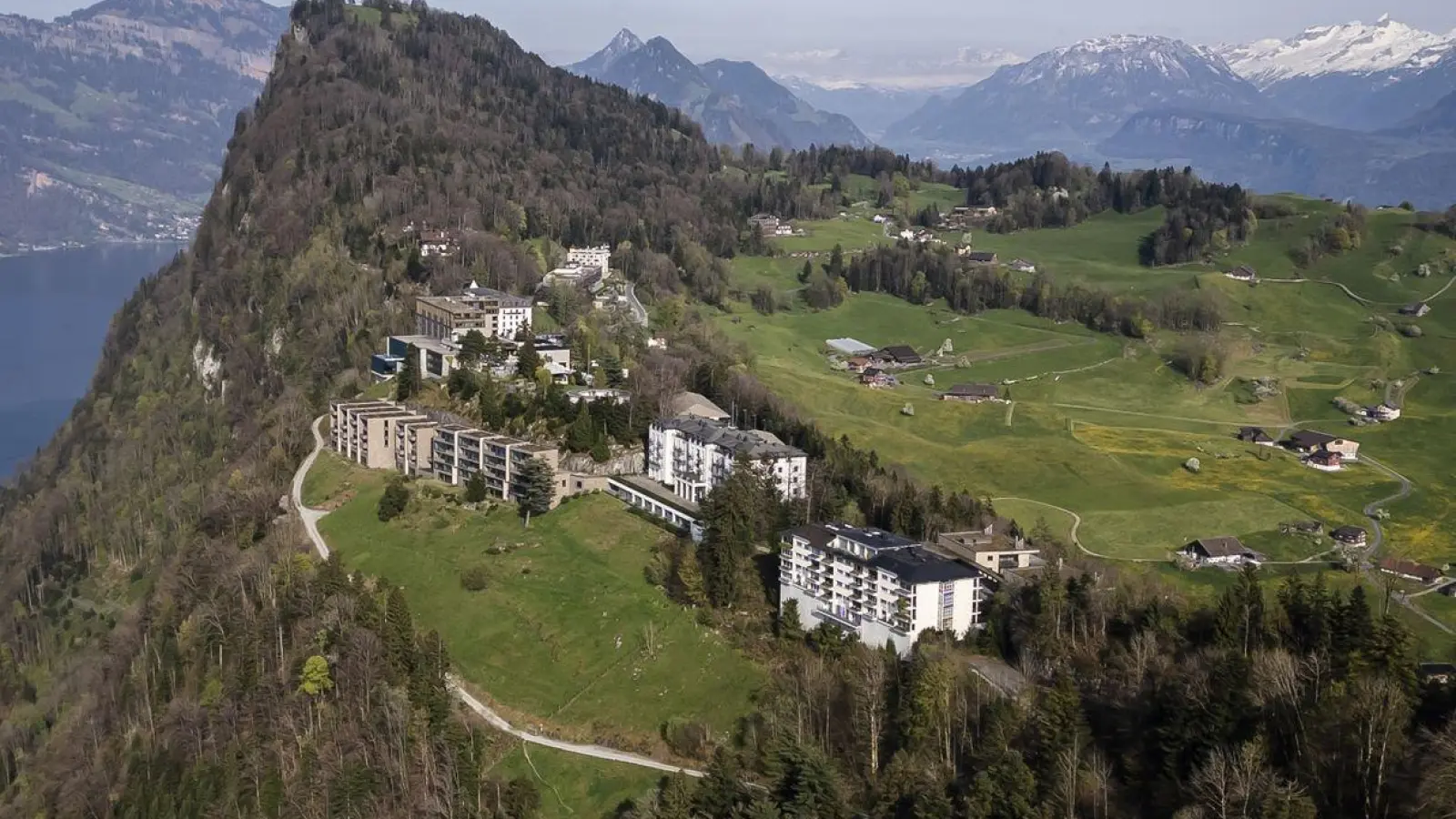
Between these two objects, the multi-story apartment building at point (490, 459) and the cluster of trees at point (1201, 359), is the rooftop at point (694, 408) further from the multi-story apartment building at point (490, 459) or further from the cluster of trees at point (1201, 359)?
the cluster of trees at point (1201, 359)

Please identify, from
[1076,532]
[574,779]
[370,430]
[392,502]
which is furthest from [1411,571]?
[370,430]

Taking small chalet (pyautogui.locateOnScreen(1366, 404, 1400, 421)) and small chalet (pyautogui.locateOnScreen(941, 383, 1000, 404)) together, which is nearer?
small chalet (pyautogui.locateOnScreen(1366, 404, 1400, 421))

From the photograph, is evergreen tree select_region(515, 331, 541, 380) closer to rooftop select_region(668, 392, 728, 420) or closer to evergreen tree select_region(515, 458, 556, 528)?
rooftop select_region(668, 392, 728, 420)

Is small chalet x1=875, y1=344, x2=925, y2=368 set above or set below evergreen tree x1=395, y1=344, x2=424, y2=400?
below

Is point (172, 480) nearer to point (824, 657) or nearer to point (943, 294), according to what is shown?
point (824, 657)

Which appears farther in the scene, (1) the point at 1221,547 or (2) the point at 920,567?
(1) the point at 1221,547

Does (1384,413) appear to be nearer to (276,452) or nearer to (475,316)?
(475,316)

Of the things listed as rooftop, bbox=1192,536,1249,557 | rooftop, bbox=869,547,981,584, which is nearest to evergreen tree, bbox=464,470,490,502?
rooftop, bbox=869,547,981,584
